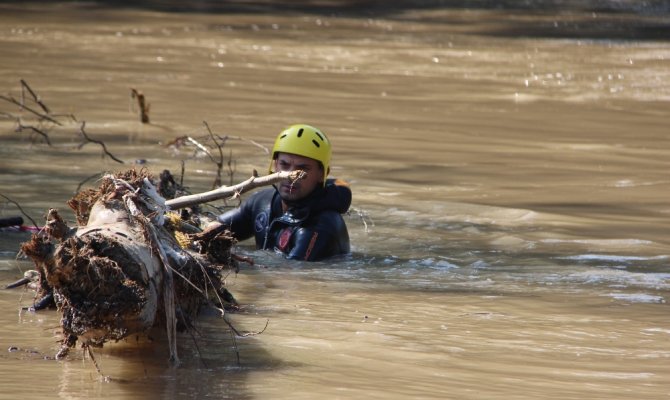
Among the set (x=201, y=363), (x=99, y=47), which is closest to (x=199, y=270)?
(x=201, y=363)

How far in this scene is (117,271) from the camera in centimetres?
543

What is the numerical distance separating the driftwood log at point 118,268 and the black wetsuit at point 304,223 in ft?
7.12

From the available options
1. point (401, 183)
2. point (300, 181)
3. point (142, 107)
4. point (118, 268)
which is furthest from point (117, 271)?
point (142, 107)

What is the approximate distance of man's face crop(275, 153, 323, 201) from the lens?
884 cm

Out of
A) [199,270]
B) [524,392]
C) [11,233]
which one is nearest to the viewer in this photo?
[524,392]

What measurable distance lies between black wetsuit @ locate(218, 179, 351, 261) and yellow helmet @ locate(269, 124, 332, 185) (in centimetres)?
18

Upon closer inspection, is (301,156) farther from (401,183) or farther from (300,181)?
(401,183)

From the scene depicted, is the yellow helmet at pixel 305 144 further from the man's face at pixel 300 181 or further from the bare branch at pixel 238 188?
the bare branch at pixel 238 188

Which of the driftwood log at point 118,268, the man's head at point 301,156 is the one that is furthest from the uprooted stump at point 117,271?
the man's head at point 301,156

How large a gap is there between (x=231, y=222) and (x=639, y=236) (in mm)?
2913

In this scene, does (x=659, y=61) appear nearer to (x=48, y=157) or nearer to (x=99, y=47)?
(x=99, y=47)

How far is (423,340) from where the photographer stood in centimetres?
655

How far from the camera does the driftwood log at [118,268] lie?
5.34 meters

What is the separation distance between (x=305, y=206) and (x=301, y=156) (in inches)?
12.6
